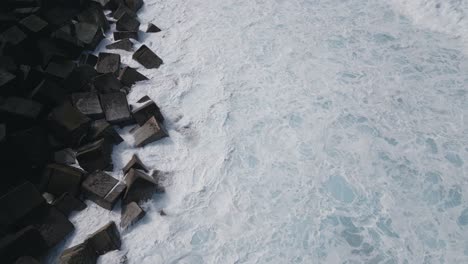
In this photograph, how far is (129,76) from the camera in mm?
4582

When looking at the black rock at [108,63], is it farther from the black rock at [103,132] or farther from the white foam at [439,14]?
the white foam at [439,14]

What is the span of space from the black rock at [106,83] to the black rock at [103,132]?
0.53m

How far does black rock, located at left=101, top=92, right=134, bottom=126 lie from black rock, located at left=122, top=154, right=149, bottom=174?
0.56 m

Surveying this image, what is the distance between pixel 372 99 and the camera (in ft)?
15.0

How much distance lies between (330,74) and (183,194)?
8.44 ft

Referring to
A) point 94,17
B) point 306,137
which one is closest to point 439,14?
point 306,137

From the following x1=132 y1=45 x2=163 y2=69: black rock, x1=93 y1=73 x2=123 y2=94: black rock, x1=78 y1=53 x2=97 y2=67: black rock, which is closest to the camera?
x1=93 y1=73 x2=123 y2=94: black rock

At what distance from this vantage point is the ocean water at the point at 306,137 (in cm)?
329

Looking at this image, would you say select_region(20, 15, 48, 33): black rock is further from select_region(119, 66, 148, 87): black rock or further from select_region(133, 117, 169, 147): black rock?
select_region(133, 117, 169, 147): black rock

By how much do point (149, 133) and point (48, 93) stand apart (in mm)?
1119

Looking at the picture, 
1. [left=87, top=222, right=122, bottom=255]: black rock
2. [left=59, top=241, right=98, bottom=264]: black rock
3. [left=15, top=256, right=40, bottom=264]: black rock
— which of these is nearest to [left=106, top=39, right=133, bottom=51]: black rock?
[left=87, top=222, right=122, bottom=255]: black rock

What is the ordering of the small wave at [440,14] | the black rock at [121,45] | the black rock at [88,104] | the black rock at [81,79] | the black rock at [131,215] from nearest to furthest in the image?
1. the black rock at [131,215]
2. the black rock at [88,104]
3. the black rock at [81,79]
4. the black rock at [121,45]
5. the small wave at [440,14]

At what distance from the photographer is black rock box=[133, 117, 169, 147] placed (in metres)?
3.93

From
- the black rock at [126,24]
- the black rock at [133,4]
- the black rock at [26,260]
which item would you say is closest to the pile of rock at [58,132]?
the black rock at [26,260]
